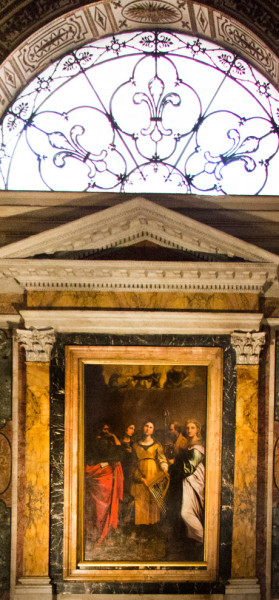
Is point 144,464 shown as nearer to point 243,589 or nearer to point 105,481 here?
point 105,481

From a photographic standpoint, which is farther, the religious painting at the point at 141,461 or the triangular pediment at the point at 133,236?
the religious painting at the point at 141,461

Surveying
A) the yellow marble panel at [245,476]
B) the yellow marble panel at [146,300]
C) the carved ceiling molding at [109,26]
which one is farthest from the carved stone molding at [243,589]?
the carved ceiling molding at [109,26]

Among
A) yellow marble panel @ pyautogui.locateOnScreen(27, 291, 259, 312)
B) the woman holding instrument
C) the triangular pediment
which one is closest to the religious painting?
the woman holding instrument

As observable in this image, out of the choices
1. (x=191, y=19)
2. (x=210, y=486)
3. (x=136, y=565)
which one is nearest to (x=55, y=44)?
(x=191, y=19)

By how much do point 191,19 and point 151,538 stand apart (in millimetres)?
6042

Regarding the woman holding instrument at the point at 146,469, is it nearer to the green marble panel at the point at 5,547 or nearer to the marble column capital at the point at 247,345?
the marble column capital at the point at 247,345

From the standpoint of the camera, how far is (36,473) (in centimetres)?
748

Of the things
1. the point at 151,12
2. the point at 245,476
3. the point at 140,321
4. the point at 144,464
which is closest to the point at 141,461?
the point at 144,464

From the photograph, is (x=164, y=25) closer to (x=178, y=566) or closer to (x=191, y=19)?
(x=191, y=19)

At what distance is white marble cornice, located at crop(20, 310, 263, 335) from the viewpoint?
7418 mm

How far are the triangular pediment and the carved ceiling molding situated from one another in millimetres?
2075

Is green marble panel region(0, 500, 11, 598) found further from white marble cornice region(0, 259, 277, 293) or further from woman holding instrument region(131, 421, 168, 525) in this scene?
white marble cornice region(0, 259, 277, 293)

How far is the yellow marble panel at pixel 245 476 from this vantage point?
7461mm

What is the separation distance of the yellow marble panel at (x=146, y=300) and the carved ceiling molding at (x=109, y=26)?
2.49 metres
